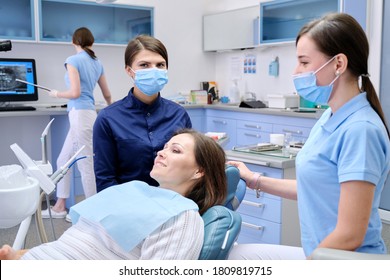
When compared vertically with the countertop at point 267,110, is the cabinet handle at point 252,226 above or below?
below

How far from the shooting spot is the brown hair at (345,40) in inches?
56.4

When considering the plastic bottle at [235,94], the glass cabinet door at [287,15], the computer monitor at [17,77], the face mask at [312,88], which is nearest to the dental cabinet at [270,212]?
the face mask at [312,88]

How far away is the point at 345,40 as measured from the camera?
144cm

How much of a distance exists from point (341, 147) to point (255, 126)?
11.2ft

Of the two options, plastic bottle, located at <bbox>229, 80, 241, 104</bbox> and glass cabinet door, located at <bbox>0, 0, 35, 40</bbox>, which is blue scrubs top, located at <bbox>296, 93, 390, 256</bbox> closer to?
glass cabinet door, located at <bbox>0, 0, 35, 40</bbox>

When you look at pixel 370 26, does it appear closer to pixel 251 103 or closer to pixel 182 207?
pixel 251 103

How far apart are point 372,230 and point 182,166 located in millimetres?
689

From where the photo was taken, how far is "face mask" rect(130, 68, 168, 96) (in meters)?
2.14

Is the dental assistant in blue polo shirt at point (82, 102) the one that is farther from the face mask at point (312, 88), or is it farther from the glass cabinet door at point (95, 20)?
the face mask at point (312, 88)

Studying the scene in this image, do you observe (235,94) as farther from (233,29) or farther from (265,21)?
(265,21)

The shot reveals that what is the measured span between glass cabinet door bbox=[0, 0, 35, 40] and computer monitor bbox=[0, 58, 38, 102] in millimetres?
234

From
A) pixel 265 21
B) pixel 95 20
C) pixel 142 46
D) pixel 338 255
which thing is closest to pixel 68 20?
pixel 95 20

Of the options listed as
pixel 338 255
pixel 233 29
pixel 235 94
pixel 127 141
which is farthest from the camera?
pixel 235 94

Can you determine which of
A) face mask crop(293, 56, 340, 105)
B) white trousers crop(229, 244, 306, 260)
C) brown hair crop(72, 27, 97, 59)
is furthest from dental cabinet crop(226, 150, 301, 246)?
brown hair crop(72, 27, 97, 59)
